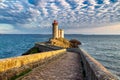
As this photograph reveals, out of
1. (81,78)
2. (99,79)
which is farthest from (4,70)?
(99,79)

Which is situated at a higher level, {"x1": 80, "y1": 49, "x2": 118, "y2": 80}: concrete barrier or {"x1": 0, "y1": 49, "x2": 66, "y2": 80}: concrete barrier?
{"x1": 80, "y1": 49, "x2": 118, "y2": 80}: concrete barrier

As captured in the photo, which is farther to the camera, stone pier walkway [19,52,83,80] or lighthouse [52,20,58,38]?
lighthouse [52,20,58,38]

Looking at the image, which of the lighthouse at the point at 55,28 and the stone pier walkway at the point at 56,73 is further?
the lighthouse at the point at 55,28

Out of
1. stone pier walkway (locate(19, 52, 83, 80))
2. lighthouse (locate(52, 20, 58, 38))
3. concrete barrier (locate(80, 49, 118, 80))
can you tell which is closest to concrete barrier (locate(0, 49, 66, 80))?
stone pier walkway (locate(19, 52, 83, 80))

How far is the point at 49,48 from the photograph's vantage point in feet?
117

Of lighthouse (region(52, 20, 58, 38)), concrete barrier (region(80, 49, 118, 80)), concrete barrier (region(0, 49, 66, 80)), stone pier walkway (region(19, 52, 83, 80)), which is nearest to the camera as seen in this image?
concrete barrier (region(80, 49, 118, 80))

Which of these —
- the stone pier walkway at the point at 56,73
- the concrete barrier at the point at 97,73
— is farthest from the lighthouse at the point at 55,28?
the concrete barrier at the point at 97,73

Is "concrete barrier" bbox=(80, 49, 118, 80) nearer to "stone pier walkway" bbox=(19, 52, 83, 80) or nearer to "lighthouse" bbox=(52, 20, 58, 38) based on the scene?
"stone pier walkway" bbox=(19, 52, 83, 80)

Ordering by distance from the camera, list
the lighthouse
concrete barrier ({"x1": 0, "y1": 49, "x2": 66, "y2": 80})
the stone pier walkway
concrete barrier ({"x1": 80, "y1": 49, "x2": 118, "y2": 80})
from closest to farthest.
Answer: concrete barrier ({"x1": 80, "y1": 49, "x2": 118, "y2": 80}) < concrete barrier ({"x1": 0, "y1": 49, "x2": 66, "y2": 80}) < the stone pier walkway < the lighthouse

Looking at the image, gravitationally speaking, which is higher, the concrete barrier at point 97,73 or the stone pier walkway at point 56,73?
the concrete barrier at point 97,73

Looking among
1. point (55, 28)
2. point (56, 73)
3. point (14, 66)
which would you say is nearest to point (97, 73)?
point (56, 73)

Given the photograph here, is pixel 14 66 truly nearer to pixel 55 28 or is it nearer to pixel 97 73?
pixel 97 73

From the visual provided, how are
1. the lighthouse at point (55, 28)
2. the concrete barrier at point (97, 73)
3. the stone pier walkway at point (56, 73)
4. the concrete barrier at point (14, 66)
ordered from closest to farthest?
the concrete barrier at point (97, 73) → the concrete barrier at point (14, 66) → the stone pier walkway at point (56, 73) → the lighthouse at point (55, 28)

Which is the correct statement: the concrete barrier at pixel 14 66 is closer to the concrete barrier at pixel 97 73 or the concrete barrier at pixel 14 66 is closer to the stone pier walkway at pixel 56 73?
the stone pier walkway at pixel 56 73
